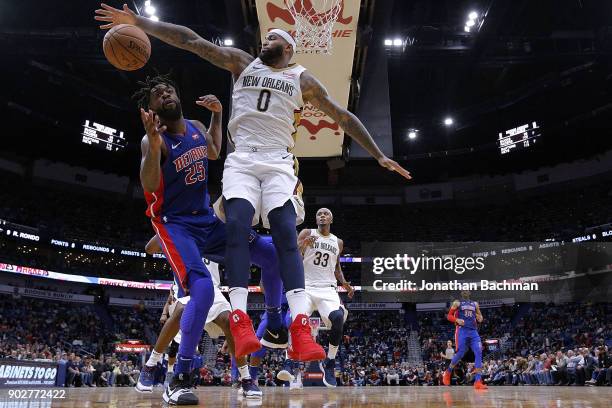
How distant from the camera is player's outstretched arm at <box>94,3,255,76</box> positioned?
11.9 ft

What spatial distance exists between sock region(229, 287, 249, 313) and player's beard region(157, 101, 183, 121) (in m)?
1.29

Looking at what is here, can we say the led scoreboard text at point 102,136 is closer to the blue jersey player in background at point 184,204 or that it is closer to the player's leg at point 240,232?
the blue jersey player in background at point 184,204

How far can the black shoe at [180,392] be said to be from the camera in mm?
2963

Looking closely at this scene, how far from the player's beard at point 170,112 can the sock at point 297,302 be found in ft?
4.71

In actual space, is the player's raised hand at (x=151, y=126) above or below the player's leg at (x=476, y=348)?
above

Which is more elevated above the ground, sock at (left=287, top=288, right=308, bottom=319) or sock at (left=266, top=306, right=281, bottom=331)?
sock at (left=287, top=288, right=308, bottom=319)

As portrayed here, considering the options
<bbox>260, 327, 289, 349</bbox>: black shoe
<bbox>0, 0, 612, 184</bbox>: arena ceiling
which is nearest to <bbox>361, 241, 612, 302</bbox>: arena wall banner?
<bbox>0, 0, 612, 184</bbox>: arena ceiling

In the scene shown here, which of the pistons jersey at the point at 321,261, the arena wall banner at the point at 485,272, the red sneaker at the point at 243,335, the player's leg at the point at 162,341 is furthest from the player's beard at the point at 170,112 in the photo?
the arena wall banner at the point at 485,272

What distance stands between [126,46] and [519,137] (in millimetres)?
24511

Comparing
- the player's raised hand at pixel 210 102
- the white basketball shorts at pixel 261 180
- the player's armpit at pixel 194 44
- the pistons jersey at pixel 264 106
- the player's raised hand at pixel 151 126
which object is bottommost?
the white basketball shorts at pixel 261 180

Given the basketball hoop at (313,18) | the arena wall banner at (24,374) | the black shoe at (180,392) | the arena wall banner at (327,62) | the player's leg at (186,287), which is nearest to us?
the black shoe at (180,392)

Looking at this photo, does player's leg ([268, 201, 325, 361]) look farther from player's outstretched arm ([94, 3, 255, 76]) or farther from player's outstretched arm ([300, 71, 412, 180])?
player's outstretched arm ([94, 3, 255, 76])

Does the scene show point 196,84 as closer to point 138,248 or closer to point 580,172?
point 138,248

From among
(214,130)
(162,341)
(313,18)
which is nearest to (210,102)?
→ (214,130)
